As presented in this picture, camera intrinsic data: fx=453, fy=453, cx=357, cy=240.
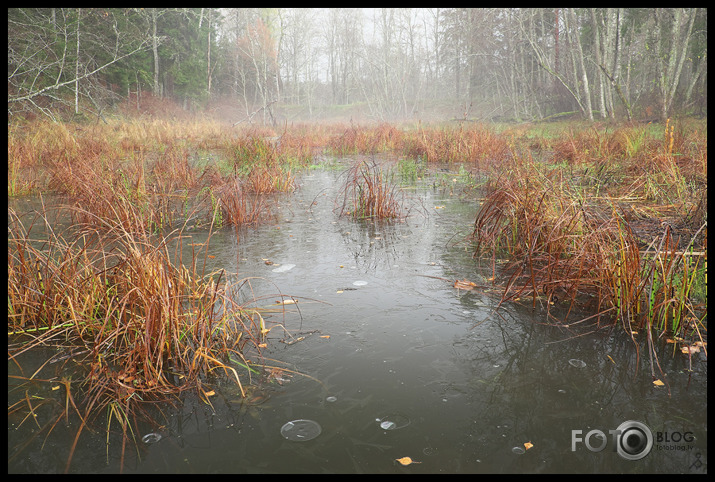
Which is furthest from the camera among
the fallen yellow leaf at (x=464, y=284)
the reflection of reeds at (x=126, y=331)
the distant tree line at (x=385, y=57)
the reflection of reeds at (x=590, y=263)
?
the distant tree line at (x=385, y=57)

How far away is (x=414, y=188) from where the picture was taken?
738 cm

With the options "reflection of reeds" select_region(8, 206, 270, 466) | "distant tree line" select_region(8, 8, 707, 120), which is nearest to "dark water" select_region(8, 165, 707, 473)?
"reflection of reeds" select_region(8, 206, 270, 466)

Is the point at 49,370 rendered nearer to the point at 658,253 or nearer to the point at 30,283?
the point at 30,283

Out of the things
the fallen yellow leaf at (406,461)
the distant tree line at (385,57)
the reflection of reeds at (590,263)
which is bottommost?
the fallen yellow leaf at (406,461)

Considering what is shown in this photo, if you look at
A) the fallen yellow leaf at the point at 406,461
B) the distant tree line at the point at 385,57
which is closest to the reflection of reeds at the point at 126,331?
the fallen yellow leaf at the point at 406,461

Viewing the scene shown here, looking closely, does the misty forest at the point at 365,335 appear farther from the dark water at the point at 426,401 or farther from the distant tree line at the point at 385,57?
the distant tree line at the point at 385,57

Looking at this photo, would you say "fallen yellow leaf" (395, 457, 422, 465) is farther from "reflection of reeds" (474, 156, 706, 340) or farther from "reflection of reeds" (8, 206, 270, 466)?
"reflection of reeds" (474, 156, 706, 340)

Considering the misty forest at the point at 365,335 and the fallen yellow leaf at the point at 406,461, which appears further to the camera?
the misty forest at the point at 365,335

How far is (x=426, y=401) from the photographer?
81.4 inches

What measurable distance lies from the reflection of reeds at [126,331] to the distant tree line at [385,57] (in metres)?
9.72

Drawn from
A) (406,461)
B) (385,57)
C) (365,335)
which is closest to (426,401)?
(406,461)

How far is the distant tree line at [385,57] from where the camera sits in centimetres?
1485

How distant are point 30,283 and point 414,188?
5630 millimetres

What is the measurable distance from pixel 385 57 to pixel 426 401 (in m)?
33.8
